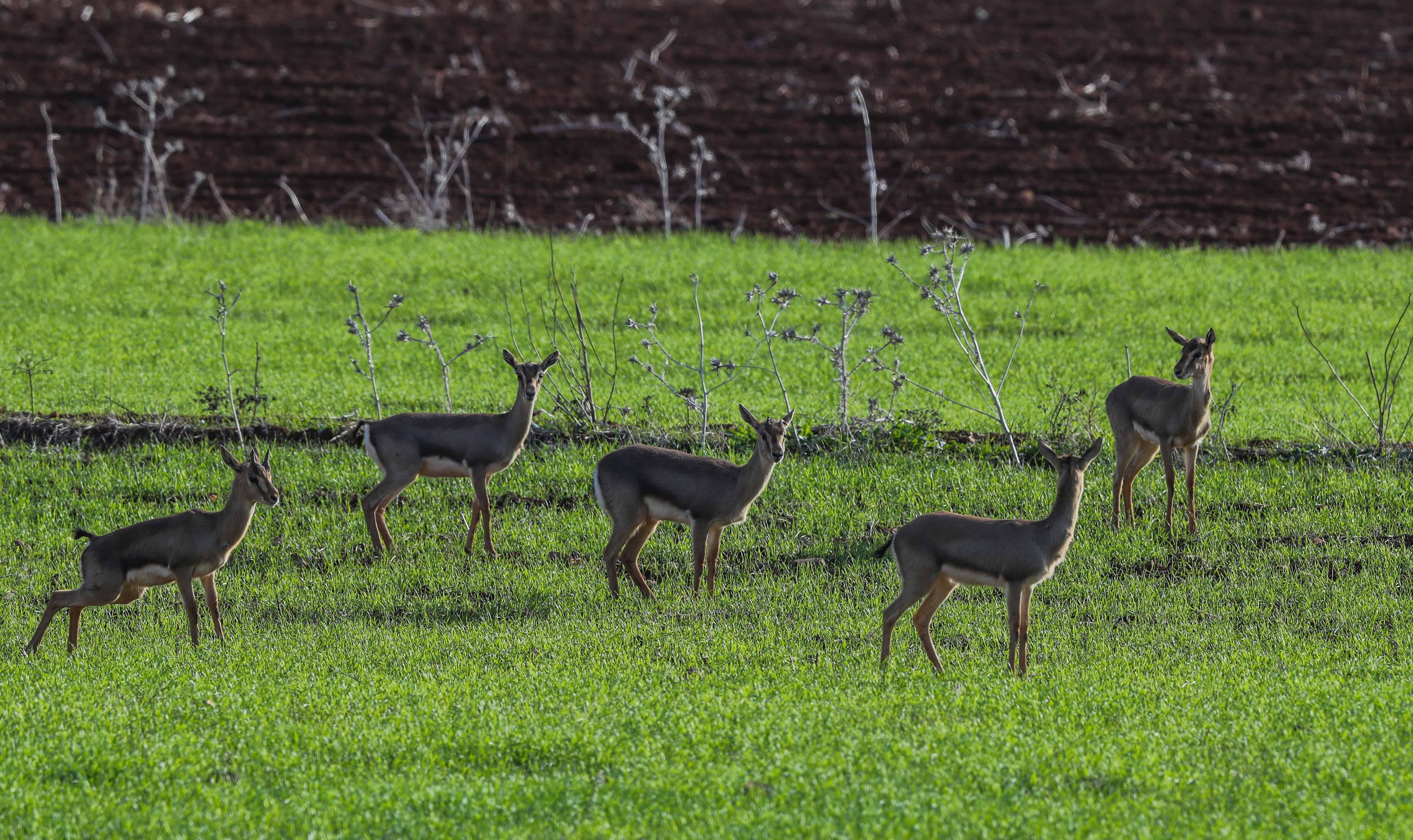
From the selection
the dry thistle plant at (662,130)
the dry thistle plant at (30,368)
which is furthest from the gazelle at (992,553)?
the dry thistle plant at (662,130)

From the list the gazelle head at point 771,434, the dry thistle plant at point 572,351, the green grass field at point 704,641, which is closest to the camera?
the green grass field at point 704,641

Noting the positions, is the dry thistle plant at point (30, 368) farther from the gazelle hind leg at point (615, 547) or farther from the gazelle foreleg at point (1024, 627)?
the gazelle foreleg at point (1024, 627)

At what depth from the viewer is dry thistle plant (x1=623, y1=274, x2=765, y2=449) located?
14133 mm

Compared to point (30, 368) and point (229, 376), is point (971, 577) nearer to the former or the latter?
point (229, 376)

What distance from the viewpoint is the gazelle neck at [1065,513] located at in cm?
941

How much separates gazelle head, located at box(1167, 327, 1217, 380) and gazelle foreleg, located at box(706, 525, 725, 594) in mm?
3672

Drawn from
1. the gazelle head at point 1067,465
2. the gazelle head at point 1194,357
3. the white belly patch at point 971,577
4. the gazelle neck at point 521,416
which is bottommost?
the white belly patch at point 971,577

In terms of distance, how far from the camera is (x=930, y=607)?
9.70 meters

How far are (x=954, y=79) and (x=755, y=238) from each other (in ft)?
26.7

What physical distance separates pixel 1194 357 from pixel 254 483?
6.87 metres

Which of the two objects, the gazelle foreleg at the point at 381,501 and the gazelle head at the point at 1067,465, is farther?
the gazelle foreleg at the point at 381,501

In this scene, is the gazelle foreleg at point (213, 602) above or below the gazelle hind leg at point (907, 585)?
below

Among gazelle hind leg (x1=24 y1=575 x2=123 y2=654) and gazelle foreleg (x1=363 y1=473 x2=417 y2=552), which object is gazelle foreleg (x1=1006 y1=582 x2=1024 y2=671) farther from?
gazelle hind leg (x1=24 y1=575 x2=123 y2=654)

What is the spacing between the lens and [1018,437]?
590 inches
